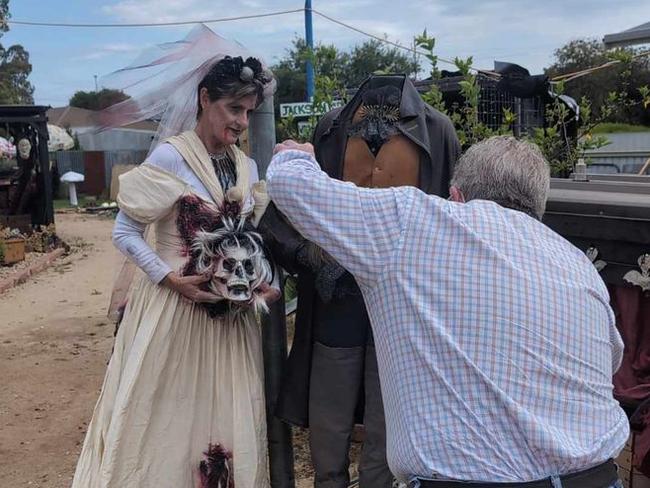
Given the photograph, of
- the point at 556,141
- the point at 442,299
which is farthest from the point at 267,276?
the point at 556,141

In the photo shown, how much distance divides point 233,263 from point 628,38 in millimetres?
4792

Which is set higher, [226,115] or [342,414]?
[226,115]

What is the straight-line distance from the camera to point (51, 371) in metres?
5.53

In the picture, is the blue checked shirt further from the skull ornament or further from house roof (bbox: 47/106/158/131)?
house roof (bbox: 47/106/158/131)

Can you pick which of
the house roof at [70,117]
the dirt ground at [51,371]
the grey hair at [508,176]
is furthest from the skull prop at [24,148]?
the grey hair at [508,176]

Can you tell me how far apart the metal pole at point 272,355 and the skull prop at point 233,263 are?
25cm

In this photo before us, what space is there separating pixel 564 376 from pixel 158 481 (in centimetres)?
150

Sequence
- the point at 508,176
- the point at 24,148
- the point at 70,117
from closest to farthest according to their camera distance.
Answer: the point at 508,176 < the point at 24,148 < the point at 70,117

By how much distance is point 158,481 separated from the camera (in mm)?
2492

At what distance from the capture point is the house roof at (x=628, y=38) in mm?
5832

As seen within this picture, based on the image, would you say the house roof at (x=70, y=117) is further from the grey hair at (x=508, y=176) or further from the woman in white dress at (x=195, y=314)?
the grey hair at (x=508, y=176)

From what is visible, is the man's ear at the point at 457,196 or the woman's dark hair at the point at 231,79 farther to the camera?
the woman's dark hair at the point at 231,79

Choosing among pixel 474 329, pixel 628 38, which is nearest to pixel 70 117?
pixel 628 38

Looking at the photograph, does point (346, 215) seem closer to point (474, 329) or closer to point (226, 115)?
point (474, 329)
